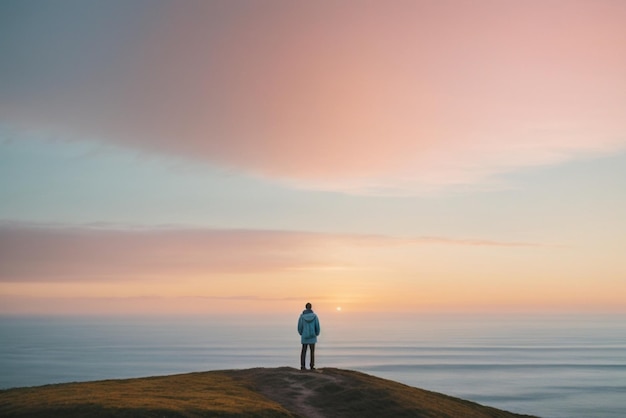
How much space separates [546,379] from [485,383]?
21.5 metres

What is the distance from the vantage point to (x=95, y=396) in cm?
2919

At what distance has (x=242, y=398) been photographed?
3075 cm

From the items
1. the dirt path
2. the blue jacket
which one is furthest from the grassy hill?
the blue jacket

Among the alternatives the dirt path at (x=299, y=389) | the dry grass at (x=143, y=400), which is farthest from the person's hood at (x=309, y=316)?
the dry grass at (x=143, y=400)

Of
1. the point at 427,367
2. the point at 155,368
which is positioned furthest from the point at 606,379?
the point at 155,368

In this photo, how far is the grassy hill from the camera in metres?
26.7

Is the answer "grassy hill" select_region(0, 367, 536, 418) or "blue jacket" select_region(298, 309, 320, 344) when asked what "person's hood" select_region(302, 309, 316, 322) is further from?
"grassy hill" select_region(0, 367, 536, 418)

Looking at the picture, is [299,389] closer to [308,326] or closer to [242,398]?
[242,398]

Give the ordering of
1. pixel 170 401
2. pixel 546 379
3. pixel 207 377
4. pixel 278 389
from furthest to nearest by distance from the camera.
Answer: pixel 546 379 → pixel 207 377 → pixel 278 389 → pixel 170 401

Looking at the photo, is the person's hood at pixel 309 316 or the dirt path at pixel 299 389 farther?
the person's hood at pixel 309 316

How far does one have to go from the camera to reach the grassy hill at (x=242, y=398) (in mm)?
26703

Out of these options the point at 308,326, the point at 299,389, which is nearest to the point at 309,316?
the point at 308,326

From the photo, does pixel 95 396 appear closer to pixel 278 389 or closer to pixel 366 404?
pixel 278 389

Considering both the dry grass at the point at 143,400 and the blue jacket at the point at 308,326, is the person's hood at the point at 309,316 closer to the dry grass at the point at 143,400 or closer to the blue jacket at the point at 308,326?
the blue jacket at the point at 308,326
